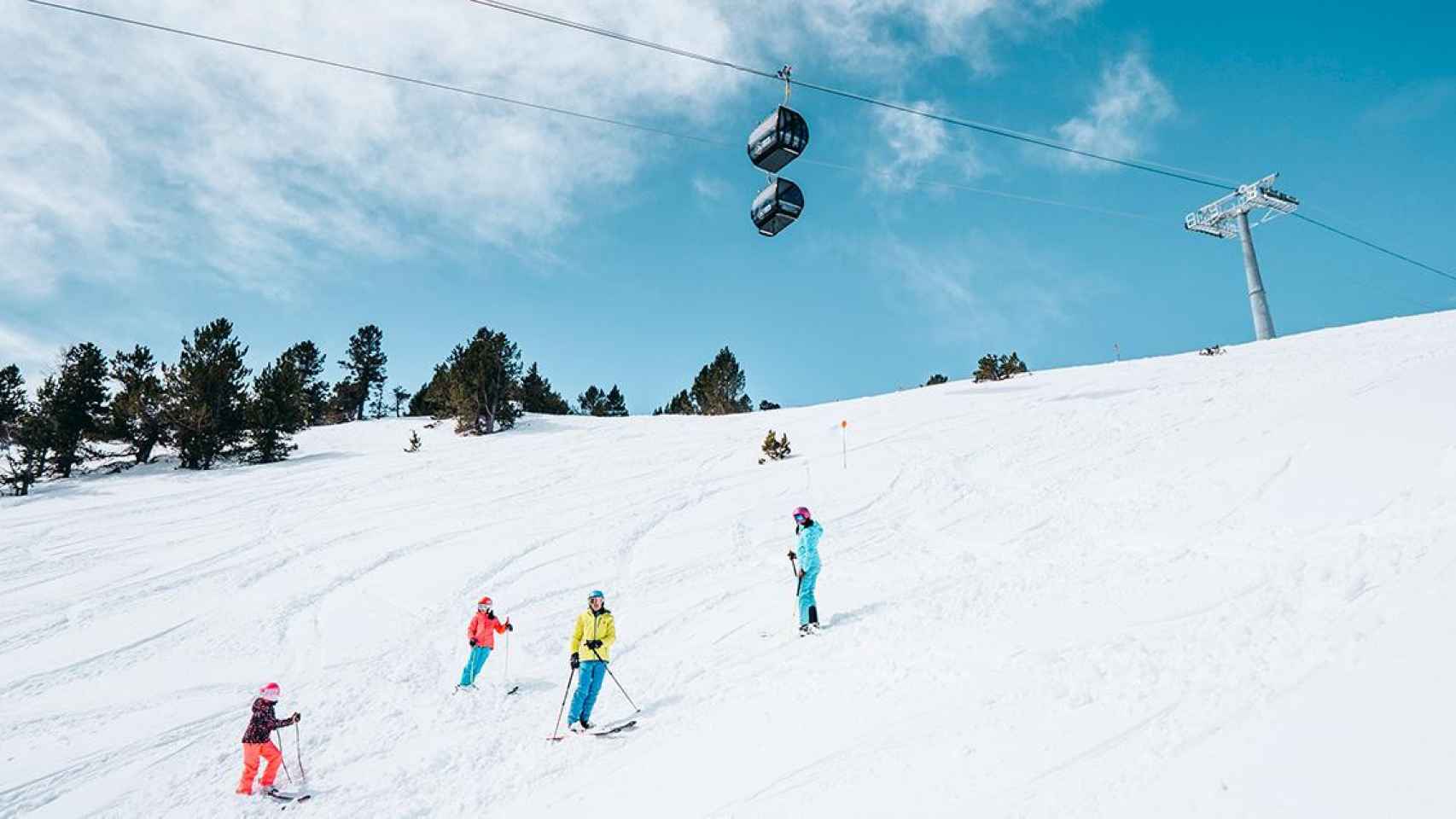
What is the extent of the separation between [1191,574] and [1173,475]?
554 centimetres

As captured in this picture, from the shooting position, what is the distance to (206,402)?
104 ft

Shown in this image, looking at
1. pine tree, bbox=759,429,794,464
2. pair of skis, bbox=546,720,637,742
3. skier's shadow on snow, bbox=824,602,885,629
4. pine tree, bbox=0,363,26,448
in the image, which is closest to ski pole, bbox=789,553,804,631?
skier's shadow on snow, bbox=824,602,885,629

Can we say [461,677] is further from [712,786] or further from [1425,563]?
[1425,563]

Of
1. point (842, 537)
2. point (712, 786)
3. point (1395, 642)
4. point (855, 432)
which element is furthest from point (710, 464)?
point (1395, 642)

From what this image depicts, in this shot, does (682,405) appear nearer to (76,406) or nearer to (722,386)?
(722,386)

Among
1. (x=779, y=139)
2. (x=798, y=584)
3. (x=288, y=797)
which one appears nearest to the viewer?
(x=288, y=797)

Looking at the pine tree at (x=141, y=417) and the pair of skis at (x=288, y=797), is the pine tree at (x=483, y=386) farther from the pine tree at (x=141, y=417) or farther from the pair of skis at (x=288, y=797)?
the pair of skis at (x=288, y=797)

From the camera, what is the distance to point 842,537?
14.4m

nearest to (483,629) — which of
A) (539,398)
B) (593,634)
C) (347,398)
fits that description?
(593,634)

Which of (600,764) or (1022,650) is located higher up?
(1022,650)

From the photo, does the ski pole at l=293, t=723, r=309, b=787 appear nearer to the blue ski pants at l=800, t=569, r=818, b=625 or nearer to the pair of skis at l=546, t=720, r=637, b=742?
the pair of skis at l=546, t=720, r=637, b=742

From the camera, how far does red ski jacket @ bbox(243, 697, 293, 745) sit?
7566 millimetres

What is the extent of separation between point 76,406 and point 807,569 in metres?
38.3

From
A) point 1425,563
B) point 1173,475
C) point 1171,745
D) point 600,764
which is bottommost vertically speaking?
point 600,764
